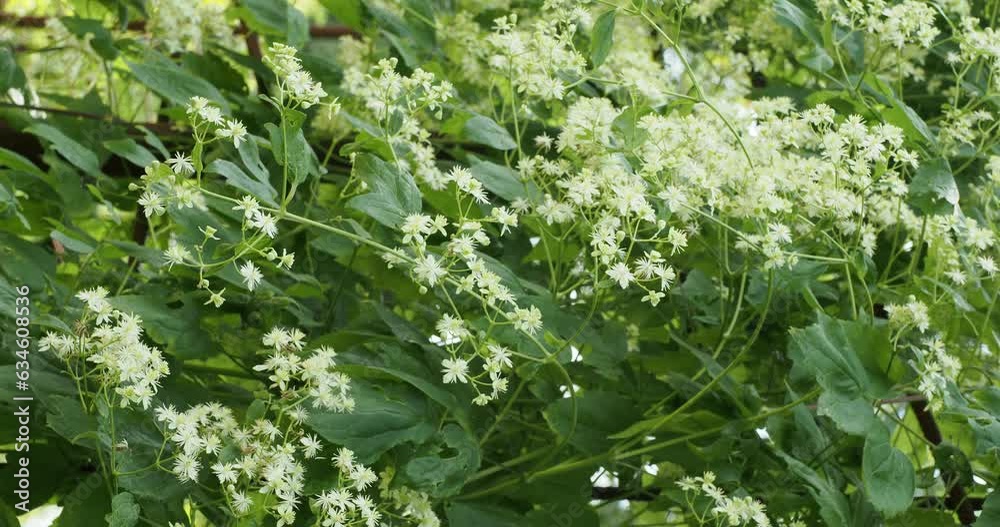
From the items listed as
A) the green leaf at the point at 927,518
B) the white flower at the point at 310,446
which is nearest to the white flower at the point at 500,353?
the white flower at the point at 310,446

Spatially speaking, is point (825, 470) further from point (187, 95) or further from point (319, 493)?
point (187, 95)

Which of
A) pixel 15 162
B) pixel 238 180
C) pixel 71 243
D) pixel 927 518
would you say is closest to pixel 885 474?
pixel 927 518

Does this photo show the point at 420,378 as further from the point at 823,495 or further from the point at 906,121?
the point at 906,121

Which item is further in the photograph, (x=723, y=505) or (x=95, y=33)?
(x=95, y=33)

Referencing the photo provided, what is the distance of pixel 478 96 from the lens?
1.29 metres

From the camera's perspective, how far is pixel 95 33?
3.93 feet

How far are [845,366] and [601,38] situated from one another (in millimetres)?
309

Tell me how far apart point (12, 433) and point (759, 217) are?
0.55m

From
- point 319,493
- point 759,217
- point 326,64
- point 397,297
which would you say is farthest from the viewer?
point 326,64

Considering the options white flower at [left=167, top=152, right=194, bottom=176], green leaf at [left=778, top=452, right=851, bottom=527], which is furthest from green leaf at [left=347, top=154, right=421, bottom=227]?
green leaf at [left=778, top=452, right=851, bottom=527]

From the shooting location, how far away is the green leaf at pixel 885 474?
0.79 m

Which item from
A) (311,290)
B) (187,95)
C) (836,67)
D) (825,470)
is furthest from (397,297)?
(836,67)

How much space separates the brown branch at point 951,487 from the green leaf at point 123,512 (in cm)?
61

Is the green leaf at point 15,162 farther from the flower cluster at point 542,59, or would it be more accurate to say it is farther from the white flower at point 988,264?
the white flower at point 988,264
